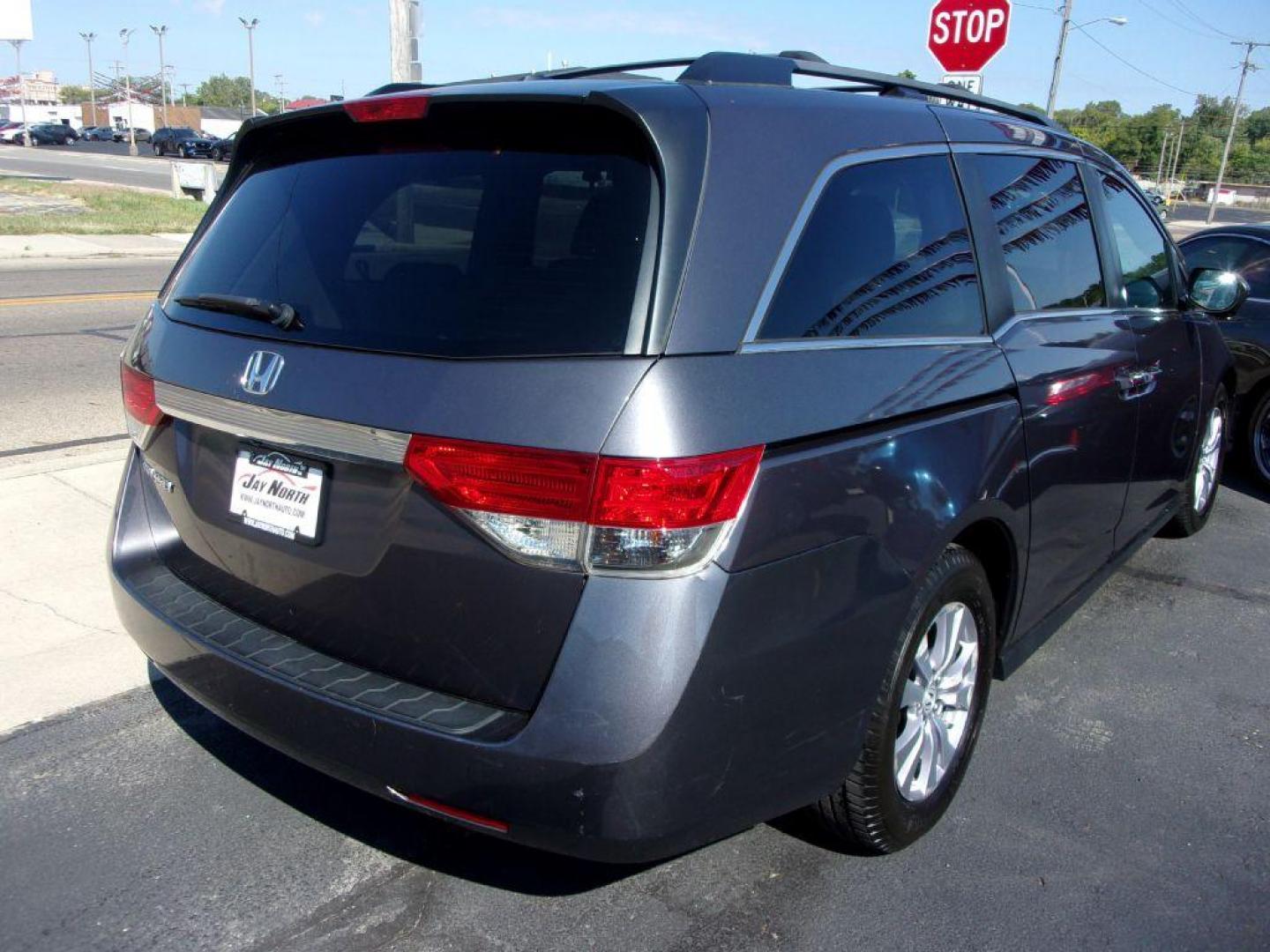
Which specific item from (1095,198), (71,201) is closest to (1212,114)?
(71,201)

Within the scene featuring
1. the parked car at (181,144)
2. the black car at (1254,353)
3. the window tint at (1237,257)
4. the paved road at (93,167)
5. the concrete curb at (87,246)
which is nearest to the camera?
the black car at (1254,353)

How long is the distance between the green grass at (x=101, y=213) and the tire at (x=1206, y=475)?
19060mm

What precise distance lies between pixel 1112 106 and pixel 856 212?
13305cm

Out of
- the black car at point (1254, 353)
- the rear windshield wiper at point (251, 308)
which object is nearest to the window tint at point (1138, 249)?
the black car at point (1254, 353)

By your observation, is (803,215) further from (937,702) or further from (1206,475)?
(1206,475)

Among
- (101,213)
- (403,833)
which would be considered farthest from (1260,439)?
(101,213)

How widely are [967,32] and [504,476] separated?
28.8 feet

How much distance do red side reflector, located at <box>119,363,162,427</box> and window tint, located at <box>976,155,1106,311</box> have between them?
7.69 feet

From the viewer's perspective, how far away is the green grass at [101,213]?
20109mm

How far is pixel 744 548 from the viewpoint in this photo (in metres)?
2.16

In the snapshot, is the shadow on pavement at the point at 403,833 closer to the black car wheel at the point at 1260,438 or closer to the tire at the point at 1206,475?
the tire at the point at 1206,475

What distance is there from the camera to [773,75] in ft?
8.91

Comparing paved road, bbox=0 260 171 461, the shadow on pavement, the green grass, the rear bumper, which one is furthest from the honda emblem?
the green grass

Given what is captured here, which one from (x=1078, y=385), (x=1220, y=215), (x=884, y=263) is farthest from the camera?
(x=1220, y=215)
